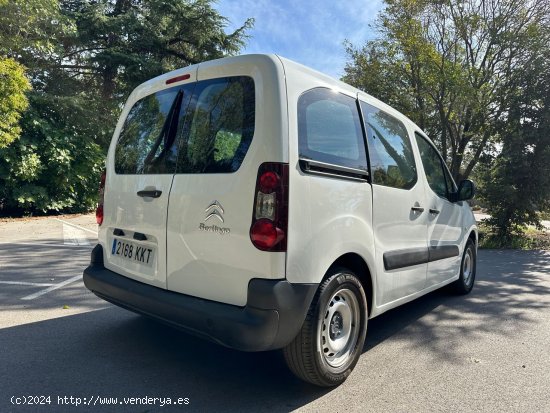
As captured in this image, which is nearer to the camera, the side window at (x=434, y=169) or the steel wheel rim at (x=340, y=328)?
the steel wheel rim at (x=340, y=328)

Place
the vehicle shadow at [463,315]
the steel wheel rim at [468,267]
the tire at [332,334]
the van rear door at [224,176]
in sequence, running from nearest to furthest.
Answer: the van rear door at [224,176]
the tire at [332,334]
the vehicle shadow at [463,315]
the steel wheel rim at [468,267]

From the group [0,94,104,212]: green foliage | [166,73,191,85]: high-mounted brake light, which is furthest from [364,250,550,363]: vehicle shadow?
[0,94,104,212]: green foliage

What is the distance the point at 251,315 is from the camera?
2.29 metres

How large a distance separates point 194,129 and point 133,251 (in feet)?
3.36

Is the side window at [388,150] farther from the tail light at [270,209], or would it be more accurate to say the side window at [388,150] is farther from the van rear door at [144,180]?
the van rear door at [144,180]

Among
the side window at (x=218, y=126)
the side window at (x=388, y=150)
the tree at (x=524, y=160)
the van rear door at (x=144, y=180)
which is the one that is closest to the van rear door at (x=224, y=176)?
the side window at (x=218, y=126)

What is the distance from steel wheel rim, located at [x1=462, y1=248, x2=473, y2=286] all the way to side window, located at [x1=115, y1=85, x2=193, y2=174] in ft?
13.4

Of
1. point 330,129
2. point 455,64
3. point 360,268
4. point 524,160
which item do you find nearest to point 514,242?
point 524,160

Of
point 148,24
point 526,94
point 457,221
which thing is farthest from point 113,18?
point 457,221

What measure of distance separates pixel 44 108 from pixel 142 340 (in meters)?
12.7

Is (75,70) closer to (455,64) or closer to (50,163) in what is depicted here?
(50,163)

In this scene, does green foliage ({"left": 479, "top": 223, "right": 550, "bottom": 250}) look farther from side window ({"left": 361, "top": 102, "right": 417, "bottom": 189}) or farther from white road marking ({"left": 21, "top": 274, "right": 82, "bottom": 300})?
white road marking ({"left": 21, "top": 274, "right": 82, "bottom": 300})

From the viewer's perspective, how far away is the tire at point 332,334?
250 cm

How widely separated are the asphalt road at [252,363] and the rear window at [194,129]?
4.68 ft
